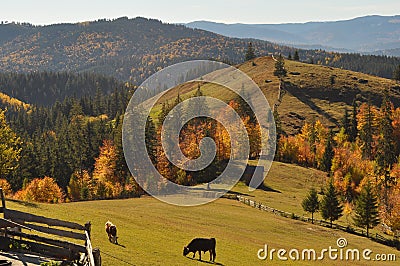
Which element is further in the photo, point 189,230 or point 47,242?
point 189,230

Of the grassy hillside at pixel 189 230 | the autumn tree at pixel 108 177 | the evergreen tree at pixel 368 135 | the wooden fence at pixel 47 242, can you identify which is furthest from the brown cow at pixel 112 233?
the evergreen tree at pixel 368 135

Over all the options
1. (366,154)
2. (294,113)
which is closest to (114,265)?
(366,154)

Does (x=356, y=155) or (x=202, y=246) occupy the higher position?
(x=202, y=246)

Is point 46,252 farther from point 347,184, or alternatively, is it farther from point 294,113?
point 294,113

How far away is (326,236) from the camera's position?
55.8m

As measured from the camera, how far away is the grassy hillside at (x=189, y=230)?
95.7 feet

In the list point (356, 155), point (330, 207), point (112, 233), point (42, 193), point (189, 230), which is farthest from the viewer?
point (356, 155)

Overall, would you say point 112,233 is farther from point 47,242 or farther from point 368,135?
point 368,135

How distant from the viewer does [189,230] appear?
40781 mm

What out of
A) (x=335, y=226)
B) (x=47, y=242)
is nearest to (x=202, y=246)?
→ (x=47, y=242)

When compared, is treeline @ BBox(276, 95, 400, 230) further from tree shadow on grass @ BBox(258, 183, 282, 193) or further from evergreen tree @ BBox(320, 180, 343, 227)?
evergreen tree @ BBox(320, 180, 343, 227)

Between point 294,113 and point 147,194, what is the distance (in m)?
109

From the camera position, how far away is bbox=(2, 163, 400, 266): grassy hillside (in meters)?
29.2

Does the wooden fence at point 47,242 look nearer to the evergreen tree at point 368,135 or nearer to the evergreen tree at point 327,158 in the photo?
the evergreen tree at point 327,158
